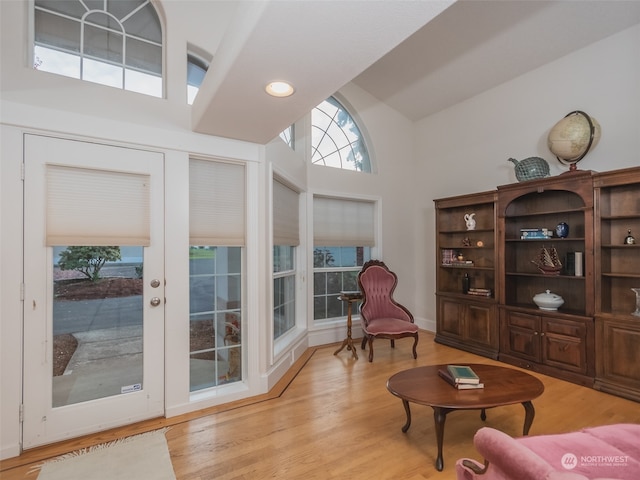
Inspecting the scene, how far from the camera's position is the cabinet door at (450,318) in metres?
4.30

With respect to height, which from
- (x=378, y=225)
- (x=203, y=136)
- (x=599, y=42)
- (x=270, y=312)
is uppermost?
(x=599, y=42)

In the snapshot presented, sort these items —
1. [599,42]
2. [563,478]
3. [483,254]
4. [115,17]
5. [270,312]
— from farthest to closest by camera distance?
[483,254] < [599,42] < [270,312] < [115,17] < [563,478]

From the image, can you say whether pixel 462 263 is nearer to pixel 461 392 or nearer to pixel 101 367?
pixel 461 392

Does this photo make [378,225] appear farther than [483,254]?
Yes

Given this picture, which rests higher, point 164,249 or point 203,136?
point 203,136

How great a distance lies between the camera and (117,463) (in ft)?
6.54

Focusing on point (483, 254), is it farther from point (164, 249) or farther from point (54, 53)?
point (54, 53)

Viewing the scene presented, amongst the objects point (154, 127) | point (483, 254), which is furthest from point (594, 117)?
point (154, 127)

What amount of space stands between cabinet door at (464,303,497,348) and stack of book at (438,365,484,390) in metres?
1.93

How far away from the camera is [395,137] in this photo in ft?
17.3

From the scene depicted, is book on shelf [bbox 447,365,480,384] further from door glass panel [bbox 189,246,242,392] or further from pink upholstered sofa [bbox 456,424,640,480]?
door glass panel [bbox 189,246,242,392]

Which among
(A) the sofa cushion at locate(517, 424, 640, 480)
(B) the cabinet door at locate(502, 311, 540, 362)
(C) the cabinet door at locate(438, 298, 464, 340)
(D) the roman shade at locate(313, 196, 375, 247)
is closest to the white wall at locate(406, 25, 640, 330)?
(C) the cabinet door at locate(438, 298, 464, 340)

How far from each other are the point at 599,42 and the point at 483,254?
264 cm

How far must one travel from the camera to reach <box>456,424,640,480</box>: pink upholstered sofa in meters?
1.00
